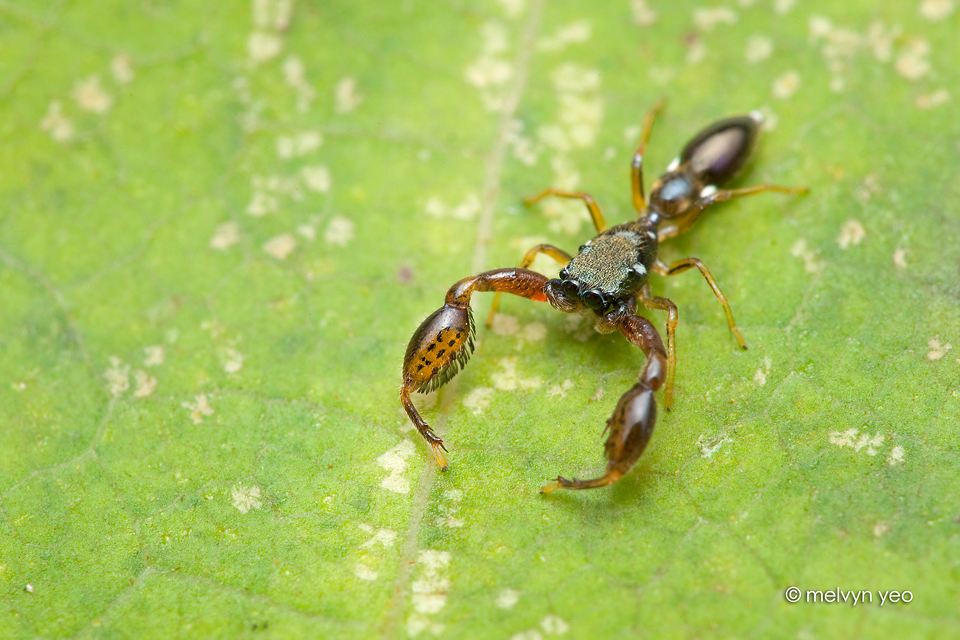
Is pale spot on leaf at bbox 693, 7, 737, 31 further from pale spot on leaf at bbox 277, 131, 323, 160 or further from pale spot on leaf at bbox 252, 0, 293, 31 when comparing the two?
pale spot on leaf at bbox 252, 0, 293, 31

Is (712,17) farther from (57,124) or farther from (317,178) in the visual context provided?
(57,124)

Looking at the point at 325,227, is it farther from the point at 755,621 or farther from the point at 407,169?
the point at 755,621

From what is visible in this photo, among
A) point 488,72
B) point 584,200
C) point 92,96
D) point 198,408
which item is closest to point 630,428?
point 584,200

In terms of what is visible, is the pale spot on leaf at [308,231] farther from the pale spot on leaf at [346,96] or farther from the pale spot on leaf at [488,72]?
the pale spot on leaf at [488,72]

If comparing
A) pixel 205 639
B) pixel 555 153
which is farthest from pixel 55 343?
pixel 555 153

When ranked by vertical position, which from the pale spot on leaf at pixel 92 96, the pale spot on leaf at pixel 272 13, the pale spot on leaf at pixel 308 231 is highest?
the pale spot on leaf at pixel 272 13

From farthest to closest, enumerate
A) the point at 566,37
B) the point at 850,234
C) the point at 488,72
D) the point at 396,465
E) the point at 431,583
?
the point at 566,37 < the point at 488,72 < the point at 850,234 < the point at 396,465 < the point at 431,583

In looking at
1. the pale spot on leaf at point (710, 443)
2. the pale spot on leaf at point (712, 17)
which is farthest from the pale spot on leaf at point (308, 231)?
the pale spot on leaf at point (712, 17)
